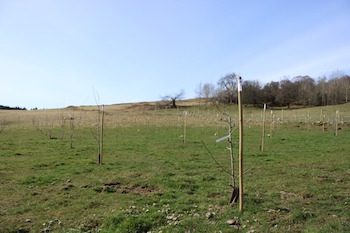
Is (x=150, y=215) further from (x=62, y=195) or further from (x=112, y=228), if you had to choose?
(x=62, y=195)

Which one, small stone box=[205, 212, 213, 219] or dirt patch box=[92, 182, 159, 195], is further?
dirt patch box=[92, 182, 159, 195]

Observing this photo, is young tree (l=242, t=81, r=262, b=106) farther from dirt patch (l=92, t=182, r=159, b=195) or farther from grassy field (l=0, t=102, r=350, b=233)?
dirt patch (l=92, t=182, r=159, b=195)

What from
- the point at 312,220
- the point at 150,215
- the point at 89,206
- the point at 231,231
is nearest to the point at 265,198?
the point at 312,220

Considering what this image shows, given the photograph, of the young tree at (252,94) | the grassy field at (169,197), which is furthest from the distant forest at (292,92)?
the grassy field at (169,197)

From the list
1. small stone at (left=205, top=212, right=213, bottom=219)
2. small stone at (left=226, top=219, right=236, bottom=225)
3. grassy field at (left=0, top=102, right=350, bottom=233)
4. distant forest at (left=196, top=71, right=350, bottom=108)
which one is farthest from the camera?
distant forest at (left=196, top=71, right=350, bottom=108)

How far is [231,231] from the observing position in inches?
197

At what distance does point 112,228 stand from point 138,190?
284 cm

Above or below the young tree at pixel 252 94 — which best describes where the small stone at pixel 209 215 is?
below

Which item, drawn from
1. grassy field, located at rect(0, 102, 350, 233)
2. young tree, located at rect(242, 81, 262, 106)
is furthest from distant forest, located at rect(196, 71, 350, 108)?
grassy field, located at rect(0, 102, 350, 233)

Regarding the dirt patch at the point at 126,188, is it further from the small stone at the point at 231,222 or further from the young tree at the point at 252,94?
the young tree at the point at 252,94

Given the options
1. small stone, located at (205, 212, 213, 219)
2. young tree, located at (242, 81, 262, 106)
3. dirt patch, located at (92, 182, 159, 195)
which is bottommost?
dirt patch, located at (92, 182, 159, 195)

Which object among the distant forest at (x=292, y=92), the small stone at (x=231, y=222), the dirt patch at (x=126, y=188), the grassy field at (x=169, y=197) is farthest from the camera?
the distant forest at (x=292, y=92)

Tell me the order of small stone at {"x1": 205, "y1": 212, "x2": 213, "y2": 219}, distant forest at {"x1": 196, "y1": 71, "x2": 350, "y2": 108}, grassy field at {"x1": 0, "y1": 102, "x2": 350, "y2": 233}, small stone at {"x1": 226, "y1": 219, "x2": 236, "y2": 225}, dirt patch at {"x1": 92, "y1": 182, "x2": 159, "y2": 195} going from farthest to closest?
distant forest at {"x1": 196, "y1": 71, "x2": 350, "y2": 108}, dirt patch at {"x1": 92, "y1": 182, "x2": 159, "y2": 195}, small stone at {"x1": 205, "y1": 212, "x2": 213, "y2": 219}, grassy field at {"x1": 0, "y1": 102, "x2": 350, "y2": 233}, small stone at {"x1": 226, "y1": 219, "x2": 236, "y2": 225}

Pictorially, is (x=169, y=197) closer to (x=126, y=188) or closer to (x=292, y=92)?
(x=126, y=188)
